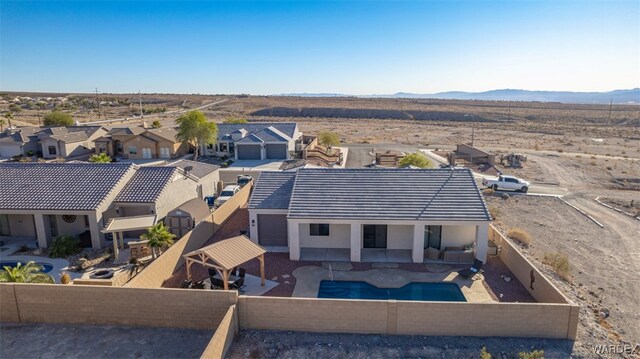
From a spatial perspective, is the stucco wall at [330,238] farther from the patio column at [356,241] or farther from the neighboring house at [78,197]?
the neighboring house at [78,197]

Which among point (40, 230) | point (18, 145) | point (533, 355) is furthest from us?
point (18, 145)

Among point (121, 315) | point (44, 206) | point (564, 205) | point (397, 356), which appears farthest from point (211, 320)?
point (564, 205)

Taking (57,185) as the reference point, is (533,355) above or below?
below

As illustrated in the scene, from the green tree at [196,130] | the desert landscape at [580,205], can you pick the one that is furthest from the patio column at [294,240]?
the green tree at [196,130]

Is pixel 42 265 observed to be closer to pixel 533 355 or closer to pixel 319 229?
pixel 319 229

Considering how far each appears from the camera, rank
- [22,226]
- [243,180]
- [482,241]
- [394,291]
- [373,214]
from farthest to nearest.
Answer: [243,180] → [22,226] → [373,214] → [482,241] → [394,291]

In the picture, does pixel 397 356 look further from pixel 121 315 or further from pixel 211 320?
pixel 121 315

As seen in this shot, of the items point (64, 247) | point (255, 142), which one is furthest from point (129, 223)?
point (255, 142)

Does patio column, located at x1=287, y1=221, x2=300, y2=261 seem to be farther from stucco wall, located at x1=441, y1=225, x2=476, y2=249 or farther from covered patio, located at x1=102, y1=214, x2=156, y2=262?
covered patio, located at x1=102, y1=214, x2=156, y2=262
